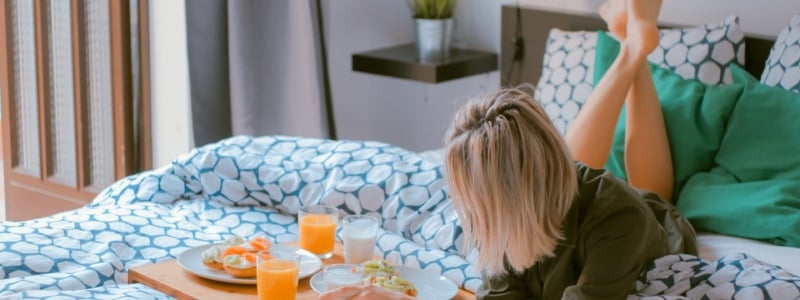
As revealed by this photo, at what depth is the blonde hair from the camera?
1.74m

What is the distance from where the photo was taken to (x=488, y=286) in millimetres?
1984

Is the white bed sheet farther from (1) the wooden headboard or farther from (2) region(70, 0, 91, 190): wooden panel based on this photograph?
(2) region(70, 0, 91, 190): wooden panel

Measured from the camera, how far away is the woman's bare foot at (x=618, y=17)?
9.22 feet

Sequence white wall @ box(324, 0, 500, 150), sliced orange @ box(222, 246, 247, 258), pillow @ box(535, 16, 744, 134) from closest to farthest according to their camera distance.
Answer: sliced orange @ box(222, 246, 247, 258) → pillow @ box(535, 16, 744, 134) → white wall @ box(324, 0, 500, 150)

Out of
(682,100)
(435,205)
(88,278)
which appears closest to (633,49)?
(682,100)

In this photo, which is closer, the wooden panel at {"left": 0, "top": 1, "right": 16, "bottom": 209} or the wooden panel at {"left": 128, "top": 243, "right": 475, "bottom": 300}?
the wooden panel at {"left": 128, "top": 243, "right": 475, "bottom": 300}

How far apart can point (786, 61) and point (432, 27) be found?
4.22ft

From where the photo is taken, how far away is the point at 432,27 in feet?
12.2

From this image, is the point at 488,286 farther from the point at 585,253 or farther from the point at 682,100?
the point at 682,100

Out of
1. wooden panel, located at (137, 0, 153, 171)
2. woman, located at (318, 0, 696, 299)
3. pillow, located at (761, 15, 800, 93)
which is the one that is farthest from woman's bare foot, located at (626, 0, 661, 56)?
wooden panel, located at (137, 0, 153, 171)

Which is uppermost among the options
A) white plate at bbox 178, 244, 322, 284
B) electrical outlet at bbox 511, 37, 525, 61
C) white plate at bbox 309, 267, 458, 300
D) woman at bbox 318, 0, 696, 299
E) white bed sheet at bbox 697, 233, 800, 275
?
electrical outlet at bbox 511, 37, 525, 61

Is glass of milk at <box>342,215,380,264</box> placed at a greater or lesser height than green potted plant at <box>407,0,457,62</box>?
lesser

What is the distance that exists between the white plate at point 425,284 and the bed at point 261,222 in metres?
0.07

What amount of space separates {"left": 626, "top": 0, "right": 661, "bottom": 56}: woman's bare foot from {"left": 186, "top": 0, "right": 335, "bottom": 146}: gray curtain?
121 centimetres
